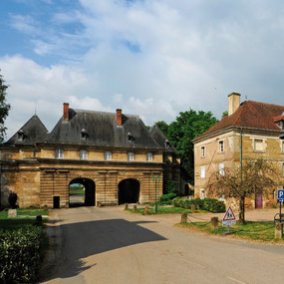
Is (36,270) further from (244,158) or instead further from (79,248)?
(244,158)

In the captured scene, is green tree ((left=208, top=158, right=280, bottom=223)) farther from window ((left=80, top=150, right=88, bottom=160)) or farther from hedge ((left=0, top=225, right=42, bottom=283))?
window ((left=80, top=150, right=88, bottom=160))

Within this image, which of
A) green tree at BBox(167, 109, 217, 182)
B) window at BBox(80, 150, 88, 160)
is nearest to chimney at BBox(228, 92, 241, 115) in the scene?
green tree at BBox(167, 109, 217, 182)

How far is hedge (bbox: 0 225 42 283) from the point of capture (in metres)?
8.28

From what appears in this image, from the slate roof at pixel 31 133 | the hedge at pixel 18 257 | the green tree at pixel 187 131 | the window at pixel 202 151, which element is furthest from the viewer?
the green tree at pixel 187 131

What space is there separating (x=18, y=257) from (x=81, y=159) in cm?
3545

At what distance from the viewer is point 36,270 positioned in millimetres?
9695

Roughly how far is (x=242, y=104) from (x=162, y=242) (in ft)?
86.6

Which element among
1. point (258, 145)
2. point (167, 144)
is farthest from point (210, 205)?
point (167, 144)

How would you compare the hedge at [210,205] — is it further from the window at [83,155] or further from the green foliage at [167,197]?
the window at [83,155]

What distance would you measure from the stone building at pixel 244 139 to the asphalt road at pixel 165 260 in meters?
18.4

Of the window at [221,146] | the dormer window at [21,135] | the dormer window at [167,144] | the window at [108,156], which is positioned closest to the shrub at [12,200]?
the dormer window at [21,135]

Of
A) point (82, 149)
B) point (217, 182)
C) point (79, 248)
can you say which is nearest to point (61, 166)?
point (82, 149)

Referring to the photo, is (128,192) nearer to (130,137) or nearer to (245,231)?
(130,137)

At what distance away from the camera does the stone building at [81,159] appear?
140 feet
